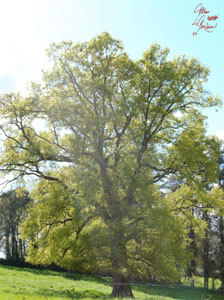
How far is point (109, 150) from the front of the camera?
19906 millimetres

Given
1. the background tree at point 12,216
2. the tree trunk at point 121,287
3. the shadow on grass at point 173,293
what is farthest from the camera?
the background tree at point 12,216

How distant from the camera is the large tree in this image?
54.4ft

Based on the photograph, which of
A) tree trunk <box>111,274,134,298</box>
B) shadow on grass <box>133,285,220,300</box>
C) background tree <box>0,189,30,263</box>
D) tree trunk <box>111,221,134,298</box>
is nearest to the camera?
tree trunk <box>111,221,134,298</box>

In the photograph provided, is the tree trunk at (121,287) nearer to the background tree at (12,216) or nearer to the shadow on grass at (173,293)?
the shadow on grass at (173,293)

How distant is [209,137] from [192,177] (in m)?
3.40

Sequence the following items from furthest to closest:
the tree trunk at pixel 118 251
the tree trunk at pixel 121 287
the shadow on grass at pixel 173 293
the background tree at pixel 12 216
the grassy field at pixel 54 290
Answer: the background tree at pixel 12 216
the shadow on grass at pixel 173 293
the tree trunk at pixel 121 287
the tree trunk at pixel 118 251
the grassy field at pixel 54 290

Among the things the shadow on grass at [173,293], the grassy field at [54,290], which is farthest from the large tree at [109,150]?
the shadow on grass at [173,293]

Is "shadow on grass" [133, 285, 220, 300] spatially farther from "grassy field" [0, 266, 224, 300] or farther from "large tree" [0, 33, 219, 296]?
"large tree" [0, 33, 219, 296]

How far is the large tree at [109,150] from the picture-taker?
54.4ft

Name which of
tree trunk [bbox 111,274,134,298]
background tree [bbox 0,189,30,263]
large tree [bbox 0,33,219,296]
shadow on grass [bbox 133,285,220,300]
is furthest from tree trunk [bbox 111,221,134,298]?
background tree [bbox 0,189,30,263]

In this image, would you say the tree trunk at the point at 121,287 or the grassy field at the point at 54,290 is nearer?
the grassy field at the point at 54,290

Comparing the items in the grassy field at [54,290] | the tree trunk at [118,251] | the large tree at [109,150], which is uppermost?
the large tree at [109,150]

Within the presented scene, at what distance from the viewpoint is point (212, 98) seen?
20734 millimetres

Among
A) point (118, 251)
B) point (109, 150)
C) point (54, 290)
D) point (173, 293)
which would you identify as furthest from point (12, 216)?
point (118, 251)
